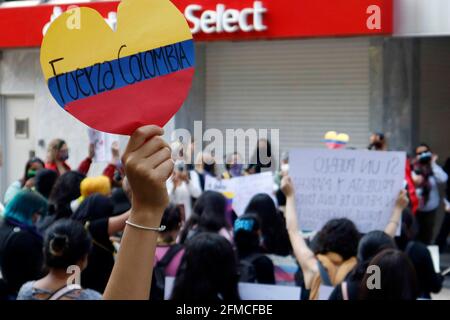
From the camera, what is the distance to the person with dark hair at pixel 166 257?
14.2ft

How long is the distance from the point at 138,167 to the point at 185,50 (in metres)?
0.32

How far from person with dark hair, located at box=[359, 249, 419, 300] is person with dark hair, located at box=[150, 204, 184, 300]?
1.24 m

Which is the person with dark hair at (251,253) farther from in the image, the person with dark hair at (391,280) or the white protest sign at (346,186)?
the person with dark hair at (391,280)

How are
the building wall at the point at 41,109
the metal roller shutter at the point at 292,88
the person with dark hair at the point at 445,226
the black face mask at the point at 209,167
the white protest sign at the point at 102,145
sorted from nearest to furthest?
the white protest sign at the point at 102,145 < the black face mask at the point at 209,167 < the person with dark hair at the point at 445,226 < the metal roller shutter at the point at 292,88 < the building wall at the point at 41,109

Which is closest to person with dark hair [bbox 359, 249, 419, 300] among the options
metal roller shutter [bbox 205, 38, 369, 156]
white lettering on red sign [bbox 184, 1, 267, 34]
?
white lettering on red sign [bbox 184, 1, 267, 34]

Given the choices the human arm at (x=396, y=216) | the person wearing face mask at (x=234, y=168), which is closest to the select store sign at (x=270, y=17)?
the person wearing face mask at (x=234, y=168)

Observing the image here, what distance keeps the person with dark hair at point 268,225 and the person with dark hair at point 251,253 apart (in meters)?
0.11

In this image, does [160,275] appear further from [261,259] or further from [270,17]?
[270,17]

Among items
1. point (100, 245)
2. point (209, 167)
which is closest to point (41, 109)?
point (209, 167)

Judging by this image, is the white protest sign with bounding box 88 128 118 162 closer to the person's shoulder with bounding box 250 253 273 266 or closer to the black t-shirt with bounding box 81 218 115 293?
the black t-shirt with bounding box 81 218 115 293

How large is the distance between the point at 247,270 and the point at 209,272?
1.30ft

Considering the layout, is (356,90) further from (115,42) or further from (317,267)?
(115,42)

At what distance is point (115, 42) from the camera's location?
1.92 metres
